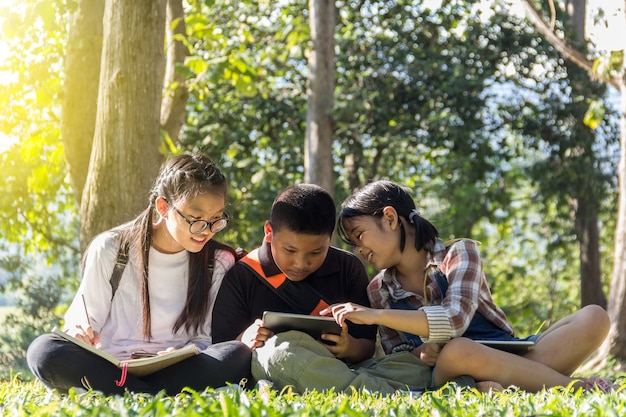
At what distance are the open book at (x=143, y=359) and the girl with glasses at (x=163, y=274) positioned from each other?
0.29m

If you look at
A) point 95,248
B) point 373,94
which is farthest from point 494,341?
point 373,94

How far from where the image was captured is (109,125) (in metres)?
5.70

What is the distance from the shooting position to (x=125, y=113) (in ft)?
18.6

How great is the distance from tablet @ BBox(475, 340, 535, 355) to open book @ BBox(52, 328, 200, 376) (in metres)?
1.29

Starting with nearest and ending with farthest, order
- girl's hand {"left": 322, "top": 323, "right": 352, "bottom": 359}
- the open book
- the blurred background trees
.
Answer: the open book
girl's hand {"left": 322, "top": 323, "right": 352, "bottom": 359}
the blurred background trees

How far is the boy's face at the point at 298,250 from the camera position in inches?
158

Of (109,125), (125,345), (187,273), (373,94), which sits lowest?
(125,345)

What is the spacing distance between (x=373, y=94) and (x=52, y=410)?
10.5m

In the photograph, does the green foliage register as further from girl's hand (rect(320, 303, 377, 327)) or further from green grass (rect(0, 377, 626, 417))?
green grass (rect(0, 377, 626, 417))

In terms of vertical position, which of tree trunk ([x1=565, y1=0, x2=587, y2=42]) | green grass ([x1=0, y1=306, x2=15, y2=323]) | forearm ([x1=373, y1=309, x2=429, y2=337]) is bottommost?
green grass ([x1=0, y1=306, x2=15, y2=323])

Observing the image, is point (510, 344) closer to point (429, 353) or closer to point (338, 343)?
Result: point (429, 353)

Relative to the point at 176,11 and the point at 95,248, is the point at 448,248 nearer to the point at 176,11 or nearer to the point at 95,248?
the point at 95,248

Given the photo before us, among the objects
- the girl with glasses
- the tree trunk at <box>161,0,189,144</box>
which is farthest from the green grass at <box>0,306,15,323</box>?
the girl with glasses

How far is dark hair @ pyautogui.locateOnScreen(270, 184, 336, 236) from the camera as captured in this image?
4016 mm
